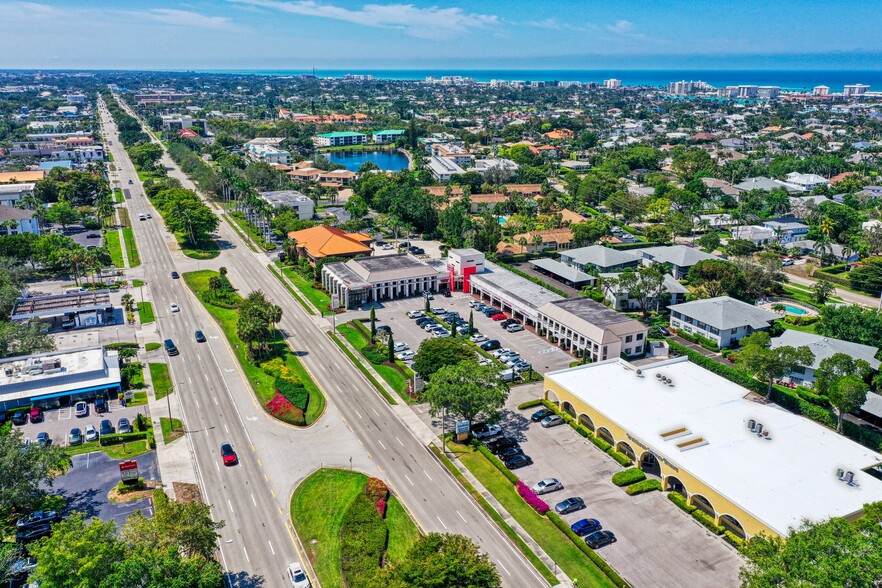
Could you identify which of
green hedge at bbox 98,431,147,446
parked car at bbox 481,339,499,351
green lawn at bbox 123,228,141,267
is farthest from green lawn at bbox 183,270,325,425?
green lawn at bbox 123,228,141,267

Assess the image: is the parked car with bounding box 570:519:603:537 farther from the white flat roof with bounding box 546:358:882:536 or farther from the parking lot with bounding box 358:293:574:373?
the parking lot with bounding box 358:293:574:373

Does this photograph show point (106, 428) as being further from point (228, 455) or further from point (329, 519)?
point (329, 519)

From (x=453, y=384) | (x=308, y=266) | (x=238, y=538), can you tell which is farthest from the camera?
(x=308, y=266)

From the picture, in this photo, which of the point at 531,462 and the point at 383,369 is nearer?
the point at 531,462

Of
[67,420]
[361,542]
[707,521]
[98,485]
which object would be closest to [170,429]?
[98,485]

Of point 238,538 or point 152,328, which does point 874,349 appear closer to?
point 238,538

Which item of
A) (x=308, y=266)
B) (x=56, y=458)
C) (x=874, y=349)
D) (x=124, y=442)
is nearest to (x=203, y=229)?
(x=308, y=266)

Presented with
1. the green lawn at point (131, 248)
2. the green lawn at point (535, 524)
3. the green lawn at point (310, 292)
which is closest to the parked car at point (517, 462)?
the green lawn at point (535, 524)
